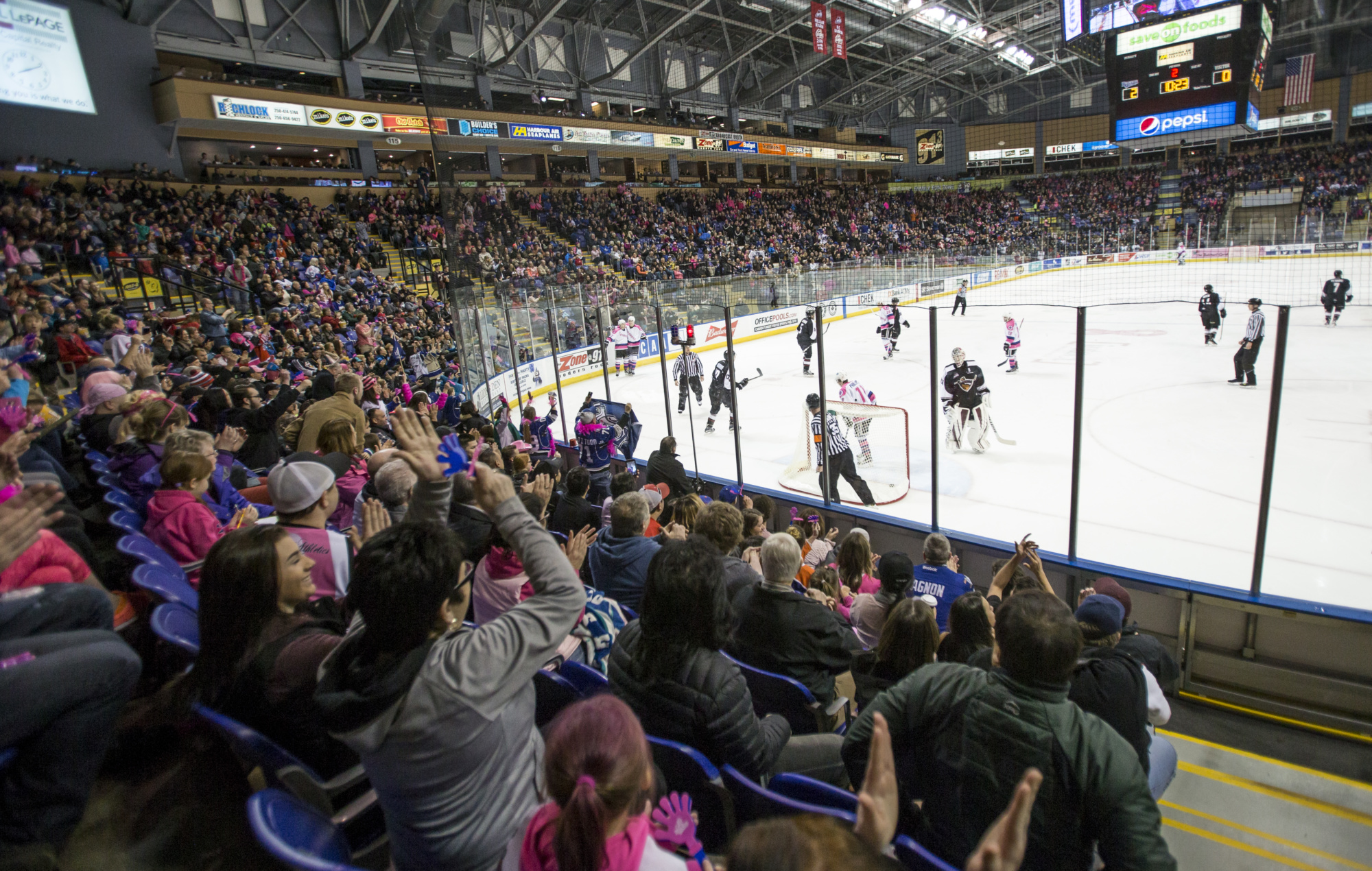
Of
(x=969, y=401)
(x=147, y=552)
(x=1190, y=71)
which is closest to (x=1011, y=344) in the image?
(x=969, y=401)

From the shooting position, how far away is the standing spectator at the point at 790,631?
2.67 m

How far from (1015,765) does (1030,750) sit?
0.06m

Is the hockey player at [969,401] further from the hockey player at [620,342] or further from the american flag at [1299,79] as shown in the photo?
the american flag at [1299,79]

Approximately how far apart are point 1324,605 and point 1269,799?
1.85m

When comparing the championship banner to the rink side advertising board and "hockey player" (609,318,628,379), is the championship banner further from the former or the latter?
"hockey player" (609,318,628,379)

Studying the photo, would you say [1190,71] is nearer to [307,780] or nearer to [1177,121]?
[1177,121]

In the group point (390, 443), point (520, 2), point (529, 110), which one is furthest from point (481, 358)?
point (520, 2)

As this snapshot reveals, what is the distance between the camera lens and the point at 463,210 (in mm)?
11055

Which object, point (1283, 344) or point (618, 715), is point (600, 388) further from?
point (618, 715)

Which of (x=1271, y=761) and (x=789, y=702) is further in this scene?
(x=1271, y=761)

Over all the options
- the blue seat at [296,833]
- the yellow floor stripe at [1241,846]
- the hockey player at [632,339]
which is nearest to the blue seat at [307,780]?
the blue seat at [296,833]

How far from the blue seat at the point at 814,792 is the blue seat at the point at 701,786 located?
14 centimetres

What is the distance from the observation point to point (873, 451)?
757cm

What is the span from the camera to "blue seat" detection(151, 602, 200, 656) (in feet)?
7.35
